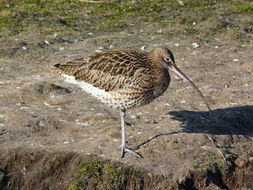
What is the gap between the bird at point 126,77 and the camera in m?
8.77

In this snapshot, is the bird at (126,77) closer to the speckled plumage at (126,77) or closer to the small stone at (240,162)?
the speckled plumage at (126,77)

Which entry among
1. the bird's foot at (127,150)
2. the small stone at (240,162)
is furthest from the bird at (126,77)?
the small stone at (240,162)

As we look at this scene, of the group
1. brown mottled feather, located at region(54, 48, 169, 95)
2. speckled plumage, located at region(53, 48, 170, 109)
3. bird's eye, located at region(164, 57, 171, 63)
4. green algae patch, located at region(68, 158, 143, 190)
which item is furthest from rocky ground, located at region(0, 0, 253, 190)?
bird's eye, located at region(164, 57, 171, 63)

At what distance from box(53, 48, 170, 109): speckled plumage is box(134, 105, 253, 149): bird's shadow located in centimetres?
96

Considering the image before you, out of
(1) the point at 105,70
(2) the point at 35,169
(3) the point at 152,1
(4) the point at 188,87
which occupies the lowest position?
(3) the point at 152,1

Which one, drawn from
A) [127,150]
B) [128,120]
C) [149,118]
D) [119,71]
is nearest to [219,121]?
[149,118]

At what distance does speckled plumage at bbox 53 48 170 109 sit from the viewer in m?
8.77

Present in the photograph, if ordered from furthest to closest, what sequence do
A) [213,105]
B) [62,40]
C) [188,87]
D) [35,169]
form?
[62,40], [188,87], [213,105], [35,169]

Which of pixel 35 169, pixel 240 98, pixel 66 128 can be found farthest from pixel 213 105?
pixel 35 169

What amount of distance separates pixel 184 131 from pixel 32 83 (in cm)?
354

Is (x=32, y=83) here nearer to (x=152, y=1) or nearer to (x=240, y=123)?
(x=240, y=123)

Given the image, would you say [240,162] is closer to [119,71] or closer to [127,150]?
[127,150]

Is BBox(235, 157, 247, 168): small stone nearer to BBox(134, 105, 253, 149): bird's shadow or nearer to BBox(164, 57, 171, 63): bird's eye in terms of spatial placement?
BBox(134, 105, 253, 149): bird's shadow

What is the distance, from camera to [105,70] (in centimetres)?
913
